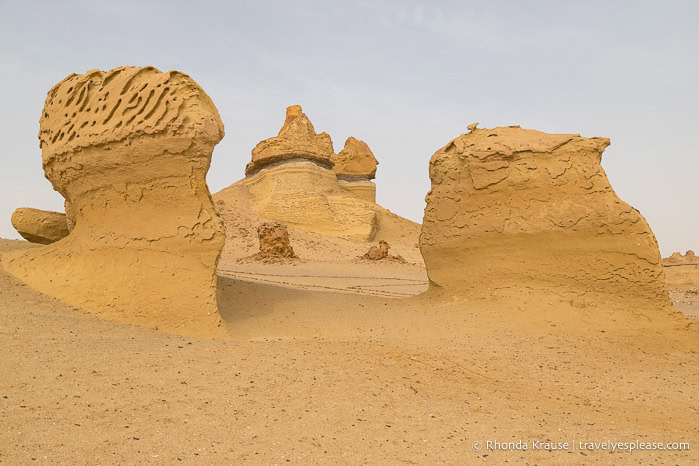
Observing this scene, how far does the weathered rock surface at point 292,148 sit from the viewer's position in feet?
85.4

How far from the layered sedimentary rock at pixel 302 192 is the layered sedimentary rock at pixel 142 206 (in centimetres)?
1782

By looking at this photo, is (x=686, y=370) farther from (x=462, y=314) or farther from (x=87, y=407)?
(x=87, y=407)

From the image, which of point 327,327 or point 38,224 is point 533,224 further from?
point 38,224

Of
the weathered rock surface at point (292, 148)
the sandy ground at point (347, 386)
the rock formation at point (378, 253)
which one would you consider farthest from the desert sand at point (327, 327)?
the weathered rock surface at point (292, 148)

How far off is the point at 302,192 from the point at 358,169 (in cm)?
711

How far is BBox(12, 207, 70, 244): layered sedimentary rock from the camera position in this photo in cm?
755

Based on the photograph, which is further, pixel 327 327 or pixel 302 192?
pixel 302 192

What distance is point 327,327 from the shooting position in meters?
6.21

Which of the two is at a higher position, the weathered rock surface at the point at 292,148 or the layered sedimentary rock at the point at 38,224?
the weathered rock surface at the point at 292,148

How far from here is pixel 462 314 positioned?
6504 millimetres

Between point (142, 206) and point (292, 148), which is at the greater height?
point (292, 148)

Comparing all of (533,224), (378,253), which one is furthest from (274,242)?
(533,224)

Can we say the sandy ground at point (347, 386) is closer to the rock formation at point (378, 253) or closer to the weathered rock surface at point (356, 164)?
the rock formation at point (378, 253)

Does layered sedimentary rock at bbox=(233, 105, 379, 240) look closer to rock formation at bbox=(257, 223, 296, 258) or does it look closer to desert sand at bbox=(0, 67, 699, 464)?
rock formation at bbox=(257, 223, 296, 258)
